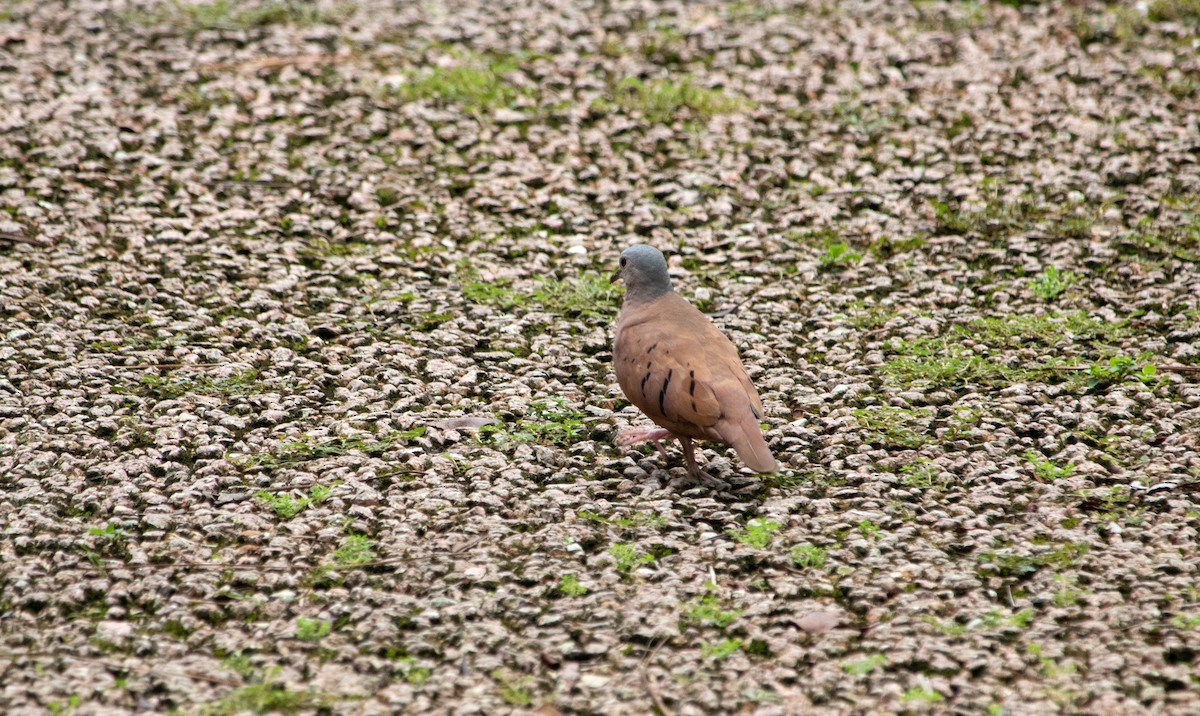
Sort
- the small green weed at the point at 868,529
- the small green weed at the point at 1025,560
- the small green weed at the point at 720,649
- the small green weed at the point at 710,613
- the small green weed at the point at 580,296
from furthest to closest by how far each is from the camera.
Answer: the small green weed at the point at 580,296 < the small green weed at the point at 868,529 < the small green weed at the point at 1025,560 < the small green weed at the point at 710,613 < the small green weed at the point at 720,649

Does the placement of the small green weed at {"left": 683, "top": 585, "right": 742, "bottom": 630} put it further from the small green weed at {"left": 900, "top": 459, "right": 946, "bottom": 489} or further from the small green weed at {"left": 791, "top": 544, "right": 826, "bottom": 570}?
the small green weed at {"left": 900, "top": 459, "right": 946, "bottom": 489}

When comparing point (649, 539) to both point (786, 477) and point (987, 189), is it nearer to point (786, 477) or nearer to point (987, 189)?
point (786, 477)

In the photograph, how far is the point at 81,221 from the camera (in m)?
7.30

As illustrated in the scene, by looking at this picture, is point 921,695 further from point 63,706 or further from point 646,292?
point 63,706

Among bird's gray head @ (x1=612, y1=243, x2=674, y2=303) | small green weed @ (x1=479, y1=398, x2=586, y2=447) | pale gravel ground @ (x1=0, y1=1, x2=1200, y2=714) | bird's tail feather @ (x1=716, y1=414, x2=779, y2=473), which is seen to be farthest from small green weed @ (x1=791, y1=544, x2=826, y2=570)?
bird's gray head @ (x1=612, y1=243, x2=674, y2=303)

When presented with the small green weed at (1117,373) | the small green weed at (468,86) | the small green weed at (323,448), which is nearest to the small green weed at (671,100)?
the small green weed at (468,86)

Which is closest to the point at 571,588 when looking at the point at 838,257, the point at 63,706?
the point at 63,706

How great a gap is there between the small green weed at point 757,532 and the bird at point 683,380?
8.4 inches

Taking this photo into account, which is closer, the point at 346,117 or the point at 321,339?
the point at 321,339

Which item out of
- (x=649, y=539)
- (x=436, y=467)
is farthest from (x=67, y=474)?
(x=649, y=539)

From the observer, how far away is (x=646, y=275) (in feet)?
18.9

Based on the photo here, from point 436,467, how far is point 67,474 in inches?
59.9

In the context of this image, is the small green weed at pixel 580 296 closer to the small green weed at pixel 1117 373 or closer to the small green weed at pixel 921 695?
the small green weed at pixel 1117 373

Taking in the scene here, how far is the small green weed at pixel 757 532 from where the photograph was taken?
4.64 m
